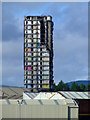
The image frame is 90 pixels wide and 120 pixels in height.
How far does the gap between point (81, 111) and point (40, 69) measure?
78.3 m

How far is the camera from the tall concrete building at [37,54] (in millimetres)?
133475

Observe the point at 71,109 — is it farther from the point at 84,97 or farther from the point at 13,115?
the point at 84,97

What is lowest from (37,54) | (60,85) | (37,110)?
(60,85)

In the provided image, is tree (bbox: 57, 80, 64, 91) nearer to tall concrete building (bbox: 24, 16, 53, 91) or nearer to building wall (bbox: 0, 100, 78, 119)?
tall concrete building (bbox: 24, 16, 53, 91)

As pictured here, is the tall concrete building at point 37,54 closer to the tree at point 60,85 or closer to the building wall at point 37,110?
the tree at point 60,85

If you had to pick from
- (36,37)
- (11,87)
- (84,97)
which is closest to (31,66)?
(36,37)

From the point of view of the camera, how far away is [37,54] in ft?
446

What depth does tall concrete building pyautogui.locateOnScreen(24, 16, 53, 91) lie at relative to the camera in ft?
438

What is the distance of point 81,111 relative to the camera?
56500mm

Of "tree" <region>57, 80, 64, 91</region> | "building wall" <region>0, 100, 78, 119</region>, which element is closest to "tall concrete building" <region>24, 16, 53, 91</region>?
"tree" <region>57, 80, 64, 91</region>

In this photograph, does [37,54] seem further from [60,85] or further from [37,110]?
[37,110]

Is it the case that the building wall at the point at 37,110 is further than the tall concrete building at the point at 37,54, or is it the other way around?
the tall concrete building at the point at 37,54

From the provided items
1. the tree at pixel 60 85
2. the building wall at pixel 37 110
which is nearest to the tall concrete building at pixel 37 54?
the tree at pixel 60 85

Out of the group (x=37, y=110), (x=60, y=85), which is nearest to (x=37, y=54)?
(x=60, y=85)
